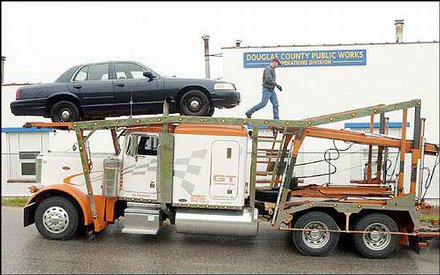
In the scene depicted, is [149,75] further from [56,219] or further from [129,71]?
[56,219]

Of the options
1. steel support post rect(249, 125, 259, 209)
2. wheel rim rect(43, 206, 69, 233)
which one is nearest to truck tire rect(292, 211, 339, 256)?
steel support post rect(249, 125, 259, 209)

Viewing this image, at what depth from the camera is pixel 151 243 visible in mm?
8477

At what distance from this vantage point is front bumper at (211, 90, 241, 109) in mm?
9055

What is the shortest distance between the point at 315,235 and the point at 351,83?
26.1ft

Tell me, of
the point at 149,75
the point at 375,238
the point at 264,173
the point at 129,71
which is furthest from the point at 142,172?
the point at 375,238

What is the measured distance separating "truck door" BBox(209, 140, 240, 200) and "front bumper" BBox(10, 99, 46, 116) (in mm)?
3625

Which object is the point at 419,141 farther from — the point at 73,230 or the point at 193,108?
the point at 73,230

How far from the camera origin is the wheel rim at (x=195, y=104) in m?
8.97

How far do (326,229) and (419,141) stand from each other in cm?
215

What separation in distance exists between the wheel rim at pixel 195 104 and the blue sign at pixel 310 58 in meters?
6.15

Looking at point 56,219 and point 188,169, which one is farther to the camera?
point 56,219

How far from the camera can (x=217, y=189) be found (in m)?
8.04

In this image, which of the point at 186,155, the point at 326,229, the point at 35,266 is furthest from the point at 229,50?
the point at 35,266

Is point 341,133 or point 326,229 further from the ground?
point 341,133
